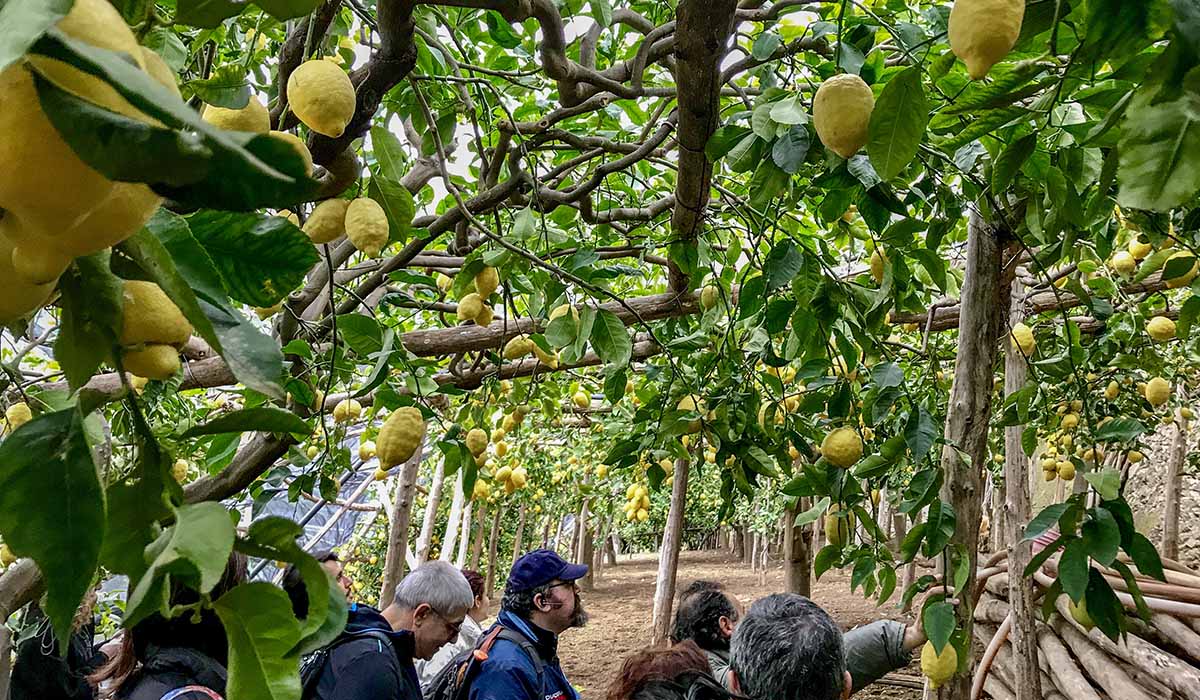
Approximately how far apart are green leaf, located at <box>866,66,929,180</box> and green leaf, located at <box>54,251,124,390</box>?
2.27ft

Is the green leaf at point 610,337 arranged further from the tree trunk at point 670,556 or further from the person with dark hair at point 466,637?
the tree trunk at point 670,556

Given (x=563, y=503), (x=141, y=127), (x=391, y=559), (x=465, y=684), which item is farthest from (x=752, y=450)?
(x=563, y=503)

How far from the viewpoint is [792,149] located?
3.79 ft

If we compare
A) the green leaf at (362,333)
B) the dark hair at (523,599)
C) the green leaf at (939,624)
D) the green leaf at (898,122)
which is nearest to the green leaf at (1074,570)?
the green leaf at (939,624)

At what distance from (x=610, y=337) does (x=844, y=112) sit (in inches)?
32.2

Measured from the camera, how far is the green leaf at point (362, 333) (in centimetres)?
134

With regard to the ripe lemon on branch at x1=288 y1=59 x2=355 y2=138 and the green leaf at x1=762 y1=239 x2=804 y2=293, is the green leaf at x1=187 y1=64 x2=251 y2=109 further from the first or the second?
the green leaf at x1=762 y1=239 x2=804 y2=293

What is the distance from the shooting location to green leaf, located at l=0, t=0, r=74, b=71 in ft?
0.78

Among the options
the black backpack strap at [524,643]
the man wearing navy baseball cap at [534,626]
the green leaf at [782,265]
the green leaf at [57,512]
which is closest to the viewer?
the green leaf at [57,512]

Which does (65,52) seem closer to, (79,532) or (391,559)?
(79,532)

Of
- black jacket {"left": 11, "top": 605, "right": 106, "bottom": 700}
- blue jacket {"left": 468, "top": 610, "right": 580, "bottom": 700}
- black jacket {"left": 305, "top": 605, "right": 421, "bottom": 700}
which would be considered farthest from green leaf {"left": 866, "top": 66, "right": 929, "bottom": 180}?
black jacket {"left": 11, "top": 605, "right": 106, "bottom": 700}

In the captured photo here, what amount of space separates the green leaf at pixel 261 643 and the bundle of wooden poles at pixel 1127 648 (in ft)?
7.41

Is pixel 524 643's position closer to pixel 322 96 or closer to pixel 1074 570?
pixel 1074 570

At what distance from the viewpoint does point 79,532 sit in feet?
1.22
